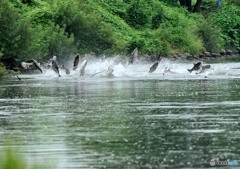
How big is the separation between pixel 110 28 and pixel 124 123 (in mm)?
39207

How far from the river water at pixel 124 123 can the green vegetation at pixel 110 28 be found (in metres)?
12.1

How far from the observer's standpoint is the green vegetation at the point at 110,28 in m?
48.1

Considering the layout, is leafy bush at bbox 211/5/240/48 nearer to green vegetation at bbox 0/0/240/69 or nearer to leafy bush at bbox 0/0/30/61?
green vegetation at bbox 0/0/240/69

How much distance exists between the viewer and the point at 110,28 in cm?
5888

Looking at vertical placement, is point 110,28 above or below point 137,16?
above

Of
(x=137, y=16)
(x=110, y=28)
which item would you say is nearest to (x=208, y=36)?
(x=137, y=16)

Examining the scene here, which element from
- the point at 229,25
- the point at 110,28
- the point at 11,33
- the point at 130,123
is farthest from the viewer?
the point at 229,25

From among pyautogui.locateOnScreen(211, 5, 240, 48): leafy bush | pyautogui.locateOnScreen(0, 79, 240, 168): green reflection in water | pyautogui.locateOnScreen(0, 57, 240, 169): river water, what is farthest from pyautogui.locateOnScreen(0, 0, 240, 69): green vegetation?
pyautogui.locateOnScreen(0, 79, 240, 168): green reflection in water

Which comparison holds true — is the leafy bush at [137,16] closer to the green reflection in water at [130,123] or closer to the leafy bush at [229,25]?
the leafy bush at [229,25]

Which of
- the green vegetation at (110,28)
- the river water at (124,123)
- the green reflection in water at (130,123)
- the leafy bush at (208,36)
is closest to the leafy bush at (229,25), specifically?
the green vegetation at (110,28)

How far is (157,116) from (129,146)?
17.0 feet

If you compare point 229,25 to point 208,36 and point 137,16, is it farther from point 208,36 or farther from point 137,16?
point 137,16

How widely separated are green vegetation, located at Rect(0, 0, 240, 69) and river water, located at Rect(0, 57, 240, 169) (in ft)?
39.8

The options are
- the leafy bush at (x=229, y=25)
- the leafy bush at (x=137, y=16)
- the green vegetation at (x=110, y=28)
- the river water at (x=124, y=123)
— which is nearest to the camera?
the river water at (x=124, y=123)
